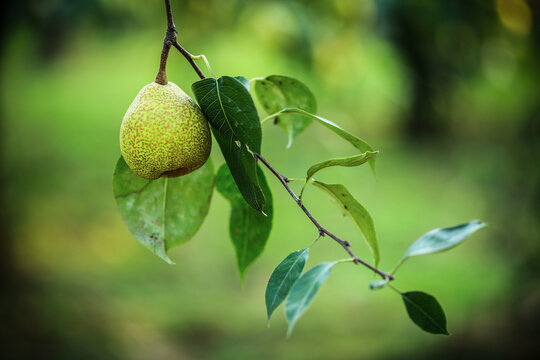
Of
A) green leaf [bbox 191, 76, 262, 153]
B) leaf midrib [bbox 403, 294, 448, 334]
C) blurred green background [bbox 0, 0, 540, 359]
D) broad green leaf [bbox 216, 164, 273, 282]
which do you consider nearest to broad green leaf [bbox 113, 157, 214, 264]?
broad green leaf [bbox 216, 164, 273, 282]

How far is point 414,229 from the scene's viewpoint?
15.6ft

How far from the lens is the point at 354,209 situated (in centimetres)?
71

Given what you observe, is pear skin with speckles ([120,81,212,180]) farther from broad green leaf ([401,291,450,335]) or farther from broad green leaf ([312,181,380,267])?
broad green leaf ([401,291,450,335])

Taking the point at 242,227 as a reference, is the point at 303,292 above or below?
below

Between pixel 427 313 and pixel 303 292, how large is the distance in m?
0.19

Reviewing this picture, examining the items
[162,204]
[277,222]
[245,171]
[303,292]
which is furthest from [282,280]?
[277,222]

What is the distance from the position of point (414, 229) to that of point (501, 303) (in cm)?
169

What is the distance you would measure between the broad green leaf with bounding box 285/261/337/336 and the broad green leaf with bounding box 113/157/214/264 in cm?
23

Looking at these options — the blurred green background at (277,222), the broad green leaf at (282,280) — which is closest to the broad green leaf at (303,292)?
→ the broad green leaf at (282,280)

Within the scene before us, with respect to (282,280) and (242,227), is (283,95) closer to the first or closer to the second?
(242,227)

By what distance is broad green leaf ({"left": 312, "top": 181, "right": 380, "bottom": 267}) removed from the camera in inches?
26.9

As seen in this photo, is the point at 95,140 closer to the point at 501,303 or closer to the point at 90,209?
the point at 90,209

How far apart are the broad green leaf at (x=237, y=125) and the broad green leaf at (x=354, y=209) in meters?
0.13

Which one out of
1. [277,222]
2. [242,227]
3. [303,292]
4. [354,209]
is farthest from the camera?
[277,222]
